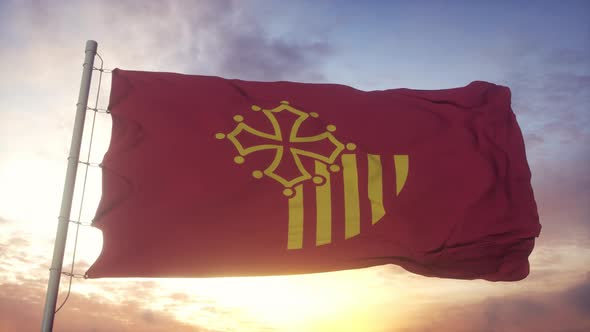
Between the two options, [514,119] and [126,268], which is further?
[514,119]

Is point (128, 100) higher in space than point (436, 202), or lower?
higher

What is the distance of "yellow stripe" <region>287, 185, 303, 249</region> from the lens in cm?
932

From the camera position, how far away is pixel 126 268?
8.55m

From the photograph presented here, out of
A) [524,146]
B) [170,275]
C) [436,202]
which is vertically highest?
[524,146]

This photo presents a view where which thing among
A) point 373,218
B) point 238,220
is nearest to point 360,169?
point 373,218

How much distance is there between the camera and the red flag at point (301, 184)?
8992 millimetres

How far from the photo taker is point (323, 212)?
957cm

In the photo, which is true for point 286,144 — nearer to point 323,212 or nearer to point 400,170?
point 323,212

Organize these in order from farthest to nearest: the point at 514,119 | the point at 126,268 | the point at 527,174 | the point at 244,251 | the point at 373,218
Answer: the point at 514,119 < the point at 527,174 < the point at 373,218 < the point at 244,251 < the point at 126,268

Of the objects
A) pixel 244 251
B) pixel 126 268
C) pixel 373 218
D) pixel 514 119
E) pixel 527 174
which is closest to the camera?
pixel 126 268

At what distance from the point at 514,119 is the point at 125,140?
665cm

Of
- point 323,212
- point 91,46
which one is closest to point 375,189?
point 323,212

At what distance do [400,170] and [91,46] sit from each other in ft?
16.6

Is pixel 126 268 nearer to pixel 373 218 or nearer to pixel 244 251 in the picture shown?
pixel 244 251
